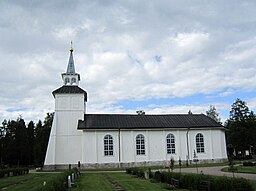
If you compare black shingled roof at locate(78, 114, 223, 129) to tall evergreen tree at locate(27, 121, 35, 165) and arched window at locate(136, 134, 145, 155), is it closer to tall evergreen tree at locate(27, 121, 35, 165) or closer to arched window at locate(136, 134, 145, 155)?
arched window at locate(136, 134, 145, 155)

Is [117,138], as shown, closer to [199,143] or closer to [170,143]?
[170,143]

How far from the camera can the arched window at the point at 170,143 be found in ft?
149

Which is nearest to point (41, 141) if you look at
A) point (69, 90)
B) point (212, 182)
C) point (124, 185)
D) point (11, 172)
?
point (69, 90)

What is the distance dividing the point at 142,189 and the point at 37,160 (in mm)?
50480

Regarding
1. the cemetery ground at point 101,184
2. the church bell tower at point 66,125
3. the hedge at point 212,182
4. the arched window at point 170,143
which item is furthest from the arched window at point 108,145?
the hedge at point 212,182

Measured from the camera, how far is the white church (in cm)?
4309

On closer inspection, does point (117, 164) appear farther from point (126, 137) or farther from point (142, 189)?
point (142, 189)

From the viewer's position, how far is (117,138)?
44.2 metres

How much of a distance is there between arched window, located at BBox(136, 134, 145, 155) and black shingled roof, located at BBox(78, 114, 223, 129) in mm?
1590

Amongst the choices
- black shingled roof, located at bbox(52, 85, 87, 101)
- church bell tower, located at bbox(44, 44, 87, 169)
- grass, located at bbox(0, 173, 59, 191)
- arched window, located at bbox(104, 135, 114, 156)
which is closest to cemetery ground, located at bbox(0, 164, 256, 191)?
grass, located at bbox(0, 173, 59, 191)

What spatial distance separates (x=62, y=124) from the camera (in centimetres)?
4444

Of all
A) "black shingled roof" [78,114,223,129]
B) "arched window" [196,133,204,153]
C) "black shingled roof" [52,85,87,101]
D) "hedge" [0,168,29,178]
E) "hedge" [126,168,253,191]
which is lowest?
"hedge" [0,168,29,178]

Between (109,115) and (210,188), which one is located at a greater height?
(109,115)

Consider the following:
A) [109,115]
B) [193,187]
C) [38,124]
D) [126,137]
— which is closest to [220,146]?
[126,137]
